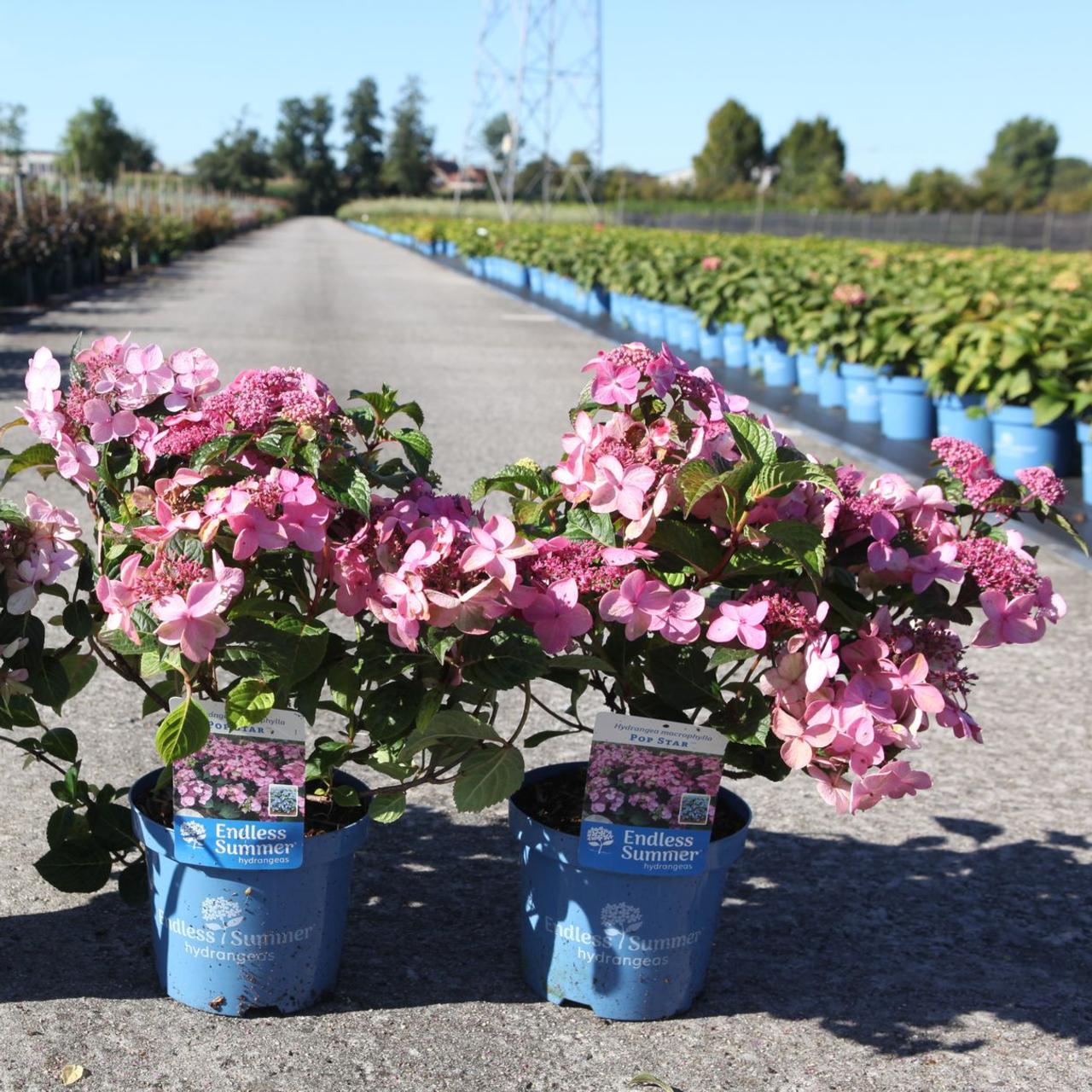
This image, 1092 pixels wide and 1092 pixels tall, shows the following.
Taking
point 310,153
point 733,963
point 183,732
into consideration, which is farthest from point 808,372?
point 310,153

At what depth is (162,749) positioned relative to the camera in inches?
76.6

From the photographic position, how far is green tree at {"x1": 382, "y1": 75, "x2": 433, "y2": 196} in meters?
135

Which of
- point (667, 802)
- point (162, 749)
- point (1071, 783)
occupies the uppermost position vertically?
point (162, 749)

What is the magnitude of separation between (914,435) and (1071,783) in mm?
5807

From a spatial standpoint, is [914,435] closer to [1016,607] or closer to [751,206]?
[1016,607]

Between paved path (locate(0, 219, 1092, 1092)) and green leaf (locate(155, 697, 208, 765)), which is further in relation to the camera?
paved path (locate(0, 219, 1092, 1092))

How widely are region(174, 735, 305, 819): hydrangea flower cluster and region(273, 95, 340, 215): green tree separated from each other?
139026 mm

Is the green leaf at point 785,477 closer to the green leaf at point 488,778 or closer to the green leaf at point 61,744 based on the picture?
the green leaf at point 488,778

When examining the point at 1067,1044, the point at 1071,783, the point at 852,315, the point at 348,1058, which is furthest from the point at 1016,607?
the point at 852,315

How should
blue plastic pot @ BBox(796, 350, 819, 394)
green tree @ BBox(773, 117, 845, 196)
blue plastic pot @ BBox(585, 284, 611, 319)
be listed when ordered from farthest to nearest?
green tree @ BBox(773, 117, 845, 196) → blue plastic pot @ BBox(585, 284, 611, 319) → blue plastic pot @ BBox(796, 350, 819, 394)

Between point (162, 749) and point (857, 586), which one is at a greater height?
point (857, 586)

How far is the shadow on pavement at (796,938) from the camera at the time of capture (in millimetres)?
2455

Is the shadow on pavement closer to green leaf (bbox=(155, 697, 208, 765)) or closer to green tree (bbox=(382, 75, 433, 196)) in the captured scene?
green leaf (bbox=(155, 697, 208, 765))

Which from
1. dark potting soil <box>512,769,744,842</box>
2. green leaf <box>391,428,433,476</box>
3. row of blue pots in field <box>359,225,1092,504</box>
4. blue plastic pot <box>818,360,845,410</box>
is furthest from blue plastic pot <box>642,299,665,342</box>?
green leaf <box>391,428,433,476</box>
